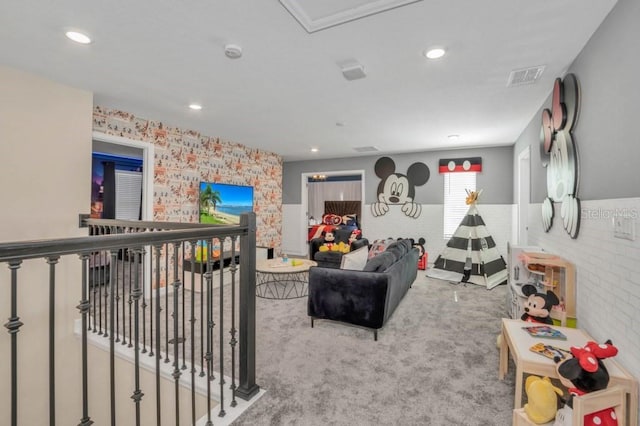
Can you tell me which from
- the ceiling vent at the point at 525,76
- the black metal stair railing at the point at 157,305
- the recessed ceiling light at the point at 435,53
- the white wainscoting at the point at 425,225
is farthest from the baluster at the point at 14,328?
the white wainscoting at the point at 425,225

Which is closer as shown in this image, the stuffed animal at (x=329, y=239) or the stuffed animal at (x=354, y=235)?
the stuffed animal at (x=329, y=239)

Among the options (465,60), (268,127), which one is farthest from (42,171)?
(465,60)

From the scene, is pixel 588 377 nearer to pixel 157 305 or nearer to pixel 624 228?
pixel 624 228

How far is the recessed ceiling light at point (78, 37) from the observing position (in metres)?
2.22

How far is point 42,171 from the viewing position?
3.00 m

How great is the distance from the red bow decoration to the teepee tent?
3641mm

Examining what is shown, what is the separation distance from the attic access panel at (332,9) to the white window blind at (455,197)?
16.4 feet

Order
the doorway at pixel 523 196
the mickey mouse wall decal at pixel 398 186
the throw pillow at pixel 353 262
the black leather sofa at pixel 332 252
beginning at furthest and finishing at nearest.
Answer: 1. the mickey mouse wall decal at pixel 398 186
2. the black leather sofa at pixel 332 252
3. the doorway at pixel 523 196
4. the throw pillow at pixel 353 262

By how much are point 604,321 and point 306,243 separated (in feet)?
20.7

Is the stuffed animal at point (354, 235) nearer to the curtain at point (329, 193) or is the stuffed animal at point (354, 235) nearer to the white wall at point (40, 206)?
the curtain at point (329, 193)

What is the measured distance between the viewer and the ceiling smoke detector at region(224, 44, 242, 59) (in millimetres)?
2356

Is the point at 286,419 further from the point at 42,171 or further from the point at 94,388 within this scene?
the point at 42,171

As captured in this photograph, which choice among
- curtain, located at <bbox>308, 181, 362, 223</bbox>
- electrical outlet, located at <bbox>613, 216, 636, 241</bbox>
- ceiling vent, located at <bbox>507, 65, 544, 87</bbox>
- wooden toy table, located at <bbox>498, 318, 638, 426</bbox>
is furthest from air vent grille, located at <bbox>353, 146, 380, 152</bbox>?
electrical outlet, located at <bbox>613, 216, 636, 241</bbox>

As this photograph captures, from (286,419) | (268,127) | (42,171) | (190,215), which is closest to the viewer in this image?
(286,419)
